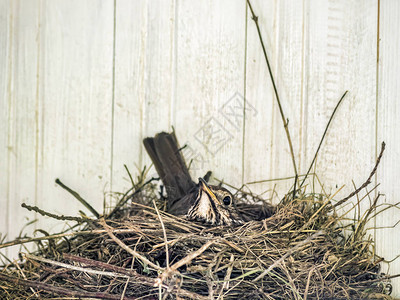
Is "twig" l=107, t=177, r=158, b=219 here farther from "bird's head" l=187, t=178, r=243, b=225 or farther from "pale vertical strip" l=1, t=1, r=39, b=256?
"pale vertical strip" l=1, t=1, r=39, b=256

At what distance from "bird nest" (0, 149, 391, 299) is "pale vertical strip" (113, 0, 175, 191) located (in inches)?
12.3

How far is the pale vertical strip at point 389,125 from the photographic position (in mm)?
1951

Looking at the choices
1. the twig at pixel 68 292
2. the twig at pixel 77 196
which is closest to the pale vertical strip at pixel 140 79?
the twig at pixel 77 196

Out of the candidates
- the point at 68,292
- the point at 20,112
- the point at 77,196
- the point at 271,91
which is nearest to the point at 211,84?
the point at 271,91

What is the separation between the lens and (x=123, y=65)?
2.12m

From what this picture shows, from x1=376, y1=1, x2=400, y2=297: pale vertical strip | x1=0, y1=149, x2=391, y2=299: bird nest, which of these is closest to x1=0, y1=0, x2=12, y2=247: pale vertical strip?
x1=0, y1=149, x2=391, y2=299: bird nest

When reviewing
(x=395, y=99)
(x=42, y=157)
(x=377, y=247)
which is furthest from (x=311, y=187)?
(x=42, y=157)

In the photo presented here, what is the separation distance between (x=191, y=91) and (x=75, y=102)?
1.65ft

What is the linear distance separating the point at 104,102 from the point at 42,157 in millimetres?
358

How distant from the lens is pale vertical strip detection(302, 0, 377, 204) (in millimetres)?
1997

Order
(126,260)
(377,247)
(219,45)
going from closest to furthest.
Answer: (126,260) → (377,247) → (219,45)

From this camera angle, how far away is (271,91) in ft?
6.76

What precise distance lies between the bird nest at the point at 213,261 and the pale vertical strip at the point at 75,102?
0.94ft

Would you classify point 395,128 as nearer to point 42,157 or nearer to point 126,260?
point 126,260
